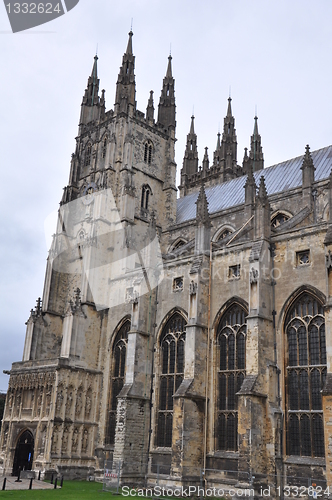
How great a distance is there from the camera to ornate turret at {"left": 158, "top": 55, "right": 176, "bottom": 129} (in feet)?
157

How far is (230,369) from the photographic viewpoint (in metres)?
25.5

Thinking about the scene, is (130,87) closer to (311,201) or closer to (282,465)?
(311,201)

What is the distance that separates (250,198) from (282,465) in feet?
58.1

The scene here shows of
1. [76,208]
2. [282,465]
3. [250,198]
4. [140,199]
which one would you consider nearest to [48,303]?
[76,208]

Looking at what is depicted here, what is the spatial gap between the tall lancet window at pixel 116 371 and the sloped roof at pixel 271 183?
12203 millimetres

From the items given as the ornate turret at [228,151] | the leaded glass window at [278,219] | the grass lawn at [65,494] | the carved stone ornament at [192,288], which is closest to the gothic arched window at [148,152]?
the ornate turret at [228,151]

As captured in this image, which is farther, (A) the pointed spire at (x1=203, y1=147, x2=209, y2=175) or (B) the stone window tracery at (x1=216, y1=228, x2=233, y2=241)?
(A) the pointed spire at (x1=203, y1=147, x2=209, y2=175)

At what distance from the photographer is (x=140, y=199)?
42875mm

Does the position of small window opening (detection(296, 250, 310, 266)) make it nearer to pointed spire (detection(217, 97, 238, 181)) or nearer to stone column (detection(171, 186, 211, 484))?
stone column (detection(171, 186, 211, 484))

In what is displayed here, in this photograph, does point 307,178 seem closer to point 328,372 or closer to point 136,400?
point 328,372

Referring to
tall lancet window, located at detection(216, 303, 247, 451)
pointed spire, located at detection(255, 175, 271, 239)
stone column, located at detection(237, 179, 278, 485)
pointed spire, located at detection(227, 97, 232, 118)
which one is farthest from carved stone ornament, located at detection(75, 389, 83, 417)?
pointed spire, located at detection(227, 97, 232, 118)

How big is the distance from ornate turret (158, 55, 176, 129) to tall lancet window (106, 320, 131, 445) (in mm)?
22497

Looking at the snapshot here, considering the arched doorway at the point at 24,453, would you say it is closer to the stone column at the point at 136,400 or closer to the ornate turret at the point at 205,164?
the stone column at the point at 136,400

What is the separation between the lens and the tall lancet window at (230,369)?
24.7 meters
